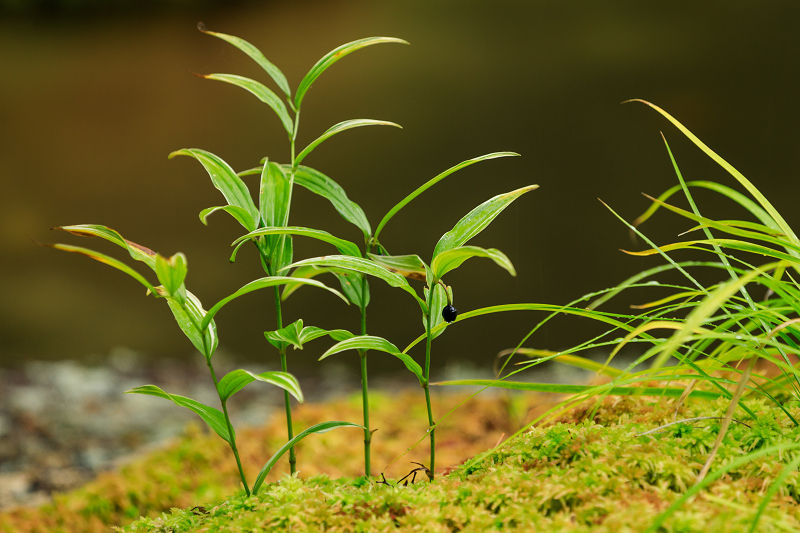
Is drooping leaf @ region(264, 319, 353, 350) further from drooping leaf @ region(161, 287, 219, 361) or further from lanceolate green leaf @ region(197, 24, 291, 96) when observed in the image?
lanceolate green leaf @ region(197, 24, 291, 96)

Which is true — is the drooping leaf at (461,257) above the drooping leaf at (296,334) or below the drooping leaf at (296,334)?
above

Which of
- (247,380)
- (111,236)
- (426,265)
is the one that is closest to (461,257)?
(426,265)

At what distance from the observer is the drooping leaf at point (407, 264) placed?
583mm

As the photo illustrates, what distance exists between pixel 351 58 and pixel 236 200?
2.32 metres

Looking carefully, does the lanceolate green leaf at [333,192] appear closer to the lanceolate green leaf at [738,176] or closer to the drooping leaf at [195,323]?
the drooping leaf at [195,323]

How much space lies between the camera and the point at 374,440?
6.12ft

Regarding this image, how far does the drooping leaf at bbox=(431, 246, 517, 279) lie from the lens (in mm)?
480

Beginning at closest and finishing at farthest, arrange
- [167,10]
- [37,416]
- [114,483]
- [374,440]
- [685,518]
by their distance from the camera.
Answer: [685,518], [114,483], [374,440], [37,416], [167,10]

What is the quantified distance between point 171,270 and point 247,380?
6.7 inches

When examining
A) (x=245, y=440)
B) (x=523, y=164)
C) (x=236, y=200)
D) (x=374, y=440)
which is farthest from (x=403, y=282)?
(x=523, y=164)

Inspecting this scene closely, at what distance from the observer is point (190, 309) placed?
608 mm

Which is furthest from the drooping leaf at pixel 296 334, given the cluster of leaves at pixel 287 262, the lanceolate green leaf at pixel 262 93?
the lanceolate green leaf at pixel 262 93

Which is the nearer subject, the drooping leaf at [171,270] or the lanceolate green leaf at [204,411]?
the drooping leaf at [171,270]

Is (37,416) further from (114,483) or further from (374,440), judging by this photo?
(374,440)
